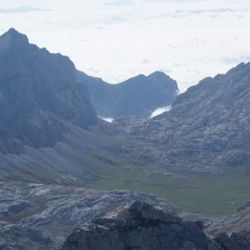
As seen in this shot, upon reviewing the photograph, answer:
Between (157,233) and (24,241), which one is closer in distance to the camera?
(157,233)

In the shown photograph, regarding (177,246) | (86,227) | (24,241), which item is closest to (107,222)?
(86,227)

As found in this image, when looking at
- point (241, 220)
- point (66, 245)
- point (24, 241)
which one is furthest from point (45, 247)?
point (66, 245)

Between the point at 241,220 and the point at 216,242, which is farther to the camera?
the point at 241,220

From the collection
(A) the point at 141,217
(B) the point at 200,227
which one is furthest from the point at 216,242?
(A) the point at 141,217

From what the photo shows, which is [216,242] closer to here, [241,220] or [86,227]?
[86,227]

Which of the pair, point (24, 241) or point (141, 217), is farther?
point (24, 241)

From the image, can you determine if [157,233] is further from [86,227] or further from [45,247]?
[45,247]

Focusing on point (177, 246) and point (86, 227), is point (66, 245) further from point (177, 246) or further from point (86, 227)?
point (177, 246)
